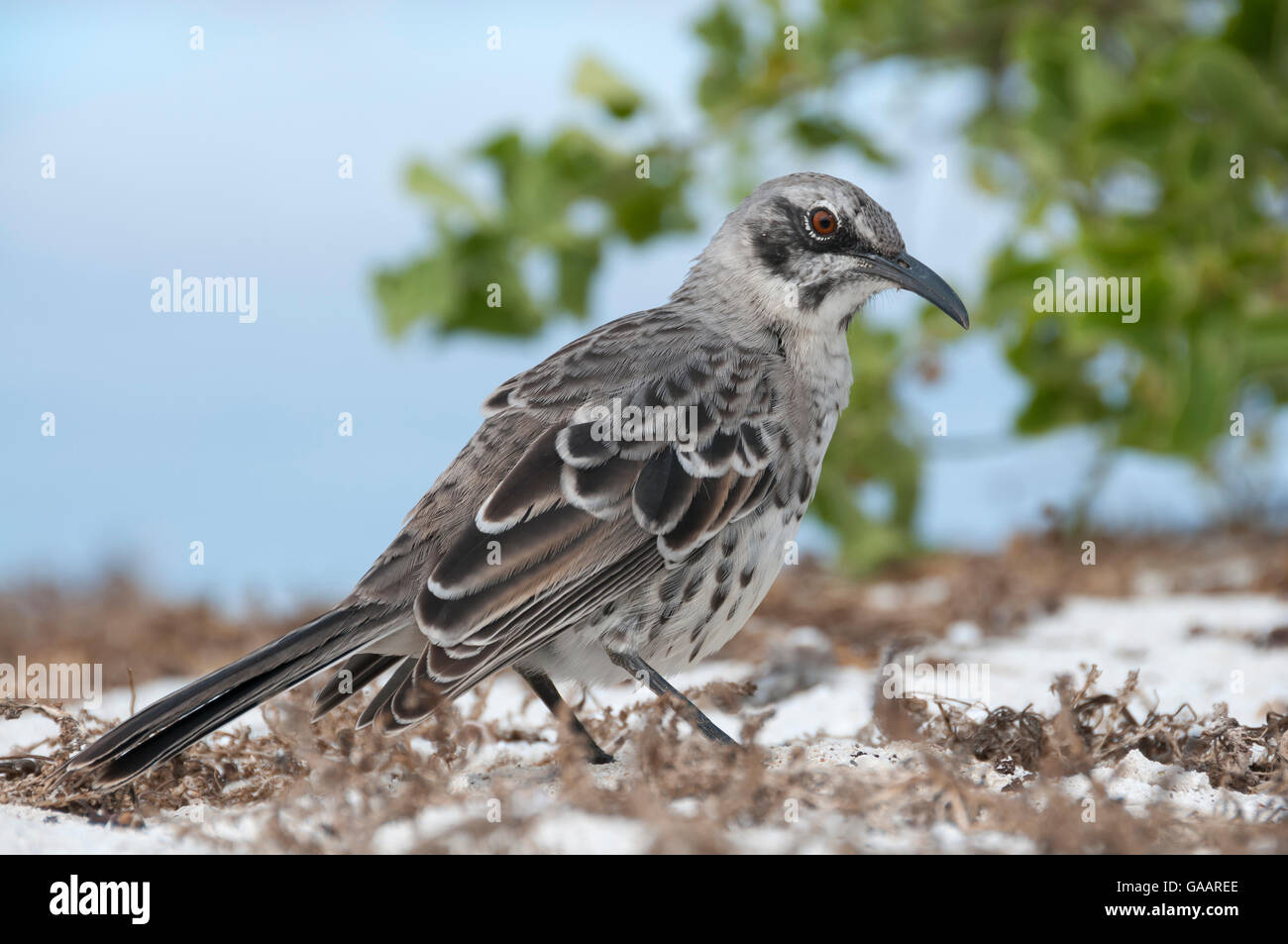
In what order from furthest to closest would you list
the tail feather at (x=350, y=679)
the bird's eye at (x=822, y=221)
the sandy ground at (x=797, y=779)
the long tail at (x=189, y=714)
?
the bird's eye at (x=822, y=221) < the tail feather at (x=350, y=679) < the long tail at (x=189, y=714) < the sandy ground at (x=797, y=779)

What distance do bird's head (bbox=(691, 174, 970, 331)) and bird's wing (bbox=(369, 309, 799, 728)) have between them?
26cm

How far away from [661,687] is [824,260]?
1593 mm

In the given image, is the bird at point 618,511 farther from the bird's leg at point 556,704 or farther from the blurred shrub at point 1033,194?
the blurred shrub at point 1033,194

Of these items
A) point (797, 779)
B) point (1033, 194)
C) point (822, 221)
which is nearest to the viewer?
point (797, 779)

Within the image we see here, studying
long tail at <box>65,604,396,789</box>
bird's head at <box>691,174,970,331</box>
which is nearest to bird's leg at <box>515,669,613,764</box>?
long tail at <box>65,604,396,789</box>

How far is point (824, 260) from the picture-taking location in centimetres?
439

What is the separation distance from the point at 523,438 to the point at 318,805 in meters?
1.37

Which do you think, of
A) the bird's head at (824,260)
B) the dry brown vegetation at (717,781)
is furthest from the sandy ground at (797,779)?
Answer: the bird's head at (824,260)

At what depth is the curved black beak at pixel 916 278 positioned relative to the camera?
440 centimetres

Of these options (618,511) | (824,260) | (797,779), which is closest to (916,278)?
(824,260)

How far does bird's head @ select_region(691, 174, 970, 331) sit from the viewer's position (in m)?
4.38

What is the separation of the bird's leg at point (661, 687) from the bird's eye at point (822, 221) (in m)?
1.61

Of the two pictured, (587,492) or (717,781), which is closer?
(717,781)

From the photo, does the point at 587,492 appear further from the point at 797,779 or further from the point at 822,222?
the point at 822,222
